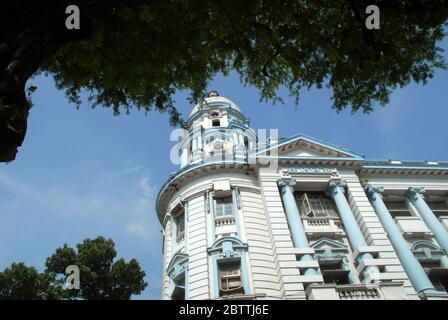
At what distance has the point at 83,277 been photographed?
28.1 metres

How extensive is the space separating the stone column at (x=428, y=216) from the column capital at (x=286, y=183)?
773 cm

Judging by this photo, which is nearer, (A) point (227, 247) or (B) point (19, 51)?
(B) point (19, 51)

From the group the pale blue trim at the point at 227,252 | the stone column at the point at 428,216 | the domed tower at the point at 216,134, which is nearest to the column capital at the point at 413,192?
the stone column at the point at 428,216

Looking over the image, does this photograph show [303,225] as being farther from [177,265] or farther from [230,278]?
[177,265]

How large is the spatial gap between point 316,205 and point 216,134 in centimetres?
916

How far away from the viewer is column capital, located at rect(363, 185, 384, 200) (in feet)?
73.9

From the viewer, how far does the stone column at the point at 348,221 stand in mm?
17969

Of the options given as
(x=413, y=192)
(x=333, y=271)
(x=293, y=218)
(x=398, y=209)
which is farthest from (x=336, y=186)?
(x=413, y=192)

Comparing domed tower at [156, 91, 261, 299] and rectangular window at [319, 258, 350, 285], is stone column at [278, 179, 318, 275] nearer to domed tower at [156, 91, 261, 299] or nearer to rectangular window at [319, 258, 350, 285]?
rectangular window at [319, 258, 350, 285]

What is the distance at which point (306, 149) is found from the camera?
76.4 ft

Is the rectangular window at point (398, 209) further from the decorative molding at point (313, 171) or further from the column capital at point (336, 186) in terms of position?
the decorative molding at point (313, 171)
